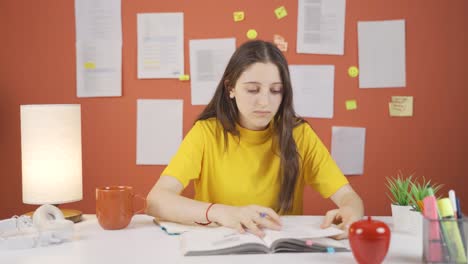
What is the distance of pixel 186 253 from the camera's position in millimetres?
1252

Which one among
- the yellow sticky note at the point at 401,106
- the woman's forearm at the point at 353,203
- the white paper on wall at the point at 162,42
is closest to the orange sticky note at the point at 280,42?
the white paper on wall at the point at 162,42

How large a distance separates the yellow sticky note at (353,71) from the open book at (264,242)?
147 cm

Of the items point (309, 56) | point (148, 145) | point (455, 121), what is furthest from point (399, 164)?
point (148, 145)

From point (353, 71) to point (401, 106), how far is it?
30 cm

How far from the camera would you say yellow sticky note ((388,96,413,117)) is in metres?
2.76

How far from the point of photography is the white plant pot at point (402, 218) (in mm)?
1534

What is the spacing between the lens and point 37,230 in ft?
4.77

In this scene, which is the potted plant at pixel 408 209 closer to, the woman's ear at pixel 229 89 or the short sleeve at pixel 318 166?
the short sleeve at pixel 318 166

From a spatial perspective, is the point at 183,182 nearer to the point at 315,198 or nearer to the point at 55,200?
the point at 55,200

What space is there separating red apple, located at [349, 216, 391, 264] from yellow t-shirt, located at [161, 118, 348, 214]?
0.69 m

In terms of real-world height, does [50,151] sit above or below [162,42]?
below

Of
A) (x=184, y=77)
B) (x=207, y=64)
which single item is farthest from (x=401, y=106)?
(x=184, y=77)

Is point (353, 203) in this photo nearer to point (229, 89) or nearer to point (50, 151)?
point (229, 89)

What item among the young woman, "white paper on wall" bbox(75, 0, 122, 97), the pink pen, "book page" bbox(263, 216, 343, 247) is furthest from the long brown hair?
"white paper on wall" bbox(75, 0, 122, 97)
